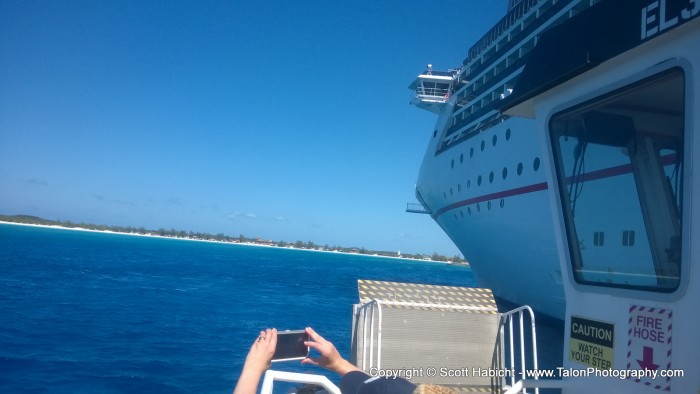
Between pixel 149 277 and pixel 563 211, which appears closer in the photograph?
pixel 563 211

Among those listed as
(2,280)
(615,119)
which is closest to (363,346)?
(615,119)

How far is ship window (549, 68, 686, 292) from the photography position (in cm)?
242

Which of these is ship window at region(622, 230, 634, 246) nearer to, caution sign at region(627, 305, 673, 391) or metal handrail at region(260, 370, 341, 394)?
caution sign at region(627, 305, 673, 391)

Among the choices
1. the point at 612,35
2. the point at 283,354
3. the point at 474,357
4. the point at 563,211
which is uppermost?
the point at 612,35

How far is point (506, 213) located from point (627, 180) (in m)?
14.9

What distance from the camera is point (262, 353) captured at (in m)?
2.40

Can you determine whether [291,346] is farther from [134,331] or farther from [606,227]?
[134,331]

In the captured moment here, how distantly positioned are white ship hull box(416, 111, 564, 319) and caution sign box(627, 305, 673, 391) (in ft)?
40.6

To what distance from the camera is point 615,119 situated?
283 centimetres

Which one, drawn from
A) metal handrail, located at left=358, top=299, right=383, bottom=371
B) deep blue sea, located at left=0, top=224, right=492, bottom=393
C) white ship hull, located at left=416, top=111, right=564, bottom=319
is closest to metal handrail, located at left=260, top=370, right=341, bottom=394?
metal handrail, located at left=358, top=299, right=383, bottom=371

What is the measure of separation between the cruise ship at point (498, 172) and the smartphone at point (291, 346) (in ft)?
35.6

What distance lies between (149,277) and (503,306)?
24.1 m

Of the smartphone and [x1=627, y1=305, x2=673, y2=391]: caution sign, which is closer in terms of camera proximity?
[x1=627, y1=305, x2=673, y2=391]: caution sign

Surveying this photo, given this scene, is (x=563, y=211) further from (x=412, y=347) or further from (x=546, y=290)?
(x=546, y=290)
